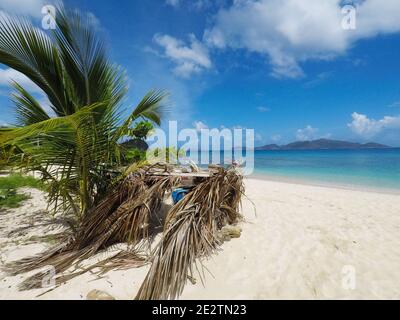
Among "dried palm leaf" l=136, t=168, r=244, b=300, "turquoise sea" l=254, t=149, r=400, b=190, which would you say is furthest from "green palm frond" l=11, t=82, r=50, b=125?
"turquoise sea" l=254, t=149, r=400, b=190

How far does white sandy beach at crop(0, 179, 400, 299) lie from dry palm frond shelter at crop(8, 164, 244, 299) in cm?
17

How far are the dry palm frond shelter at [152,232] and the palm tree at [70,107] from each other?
1.65 ft

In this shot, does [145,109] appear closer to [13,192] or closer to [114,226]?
[114,226]

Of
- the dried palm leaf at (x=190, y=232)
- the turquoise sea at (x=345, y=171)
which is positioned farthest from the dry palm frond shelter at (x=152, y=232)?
the turquoise sea at (x=345, y=171)

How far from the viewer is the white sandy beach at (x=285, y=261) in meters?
2.19

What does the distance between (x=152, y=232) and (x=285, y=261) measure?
6.59 ft

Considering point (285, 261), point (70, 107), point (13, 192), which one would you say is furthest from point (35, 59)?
point (13, 192)

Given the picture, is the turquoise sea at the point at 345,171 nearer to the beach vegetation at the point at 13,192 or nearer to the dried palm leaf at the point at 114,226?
the dried palm leaf at the point at 114,226

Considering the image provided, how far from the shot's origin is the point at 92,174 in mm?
3422

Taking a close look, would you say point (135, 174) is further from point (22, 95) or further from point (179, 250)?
point (22, 95)

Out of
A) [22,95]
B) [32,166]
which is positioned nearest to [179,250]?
[32,166]

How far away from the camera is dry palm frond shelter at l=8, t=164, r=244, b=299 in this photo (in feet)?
7.54

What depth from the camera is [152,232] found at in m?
3.43
